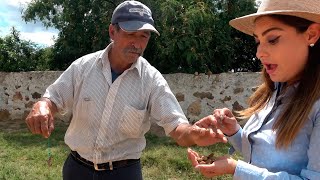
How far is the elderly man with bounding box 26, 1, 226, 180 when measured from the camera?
2.75 m

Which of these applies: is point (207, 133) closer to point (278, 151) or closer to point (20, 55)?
point (278, 151)

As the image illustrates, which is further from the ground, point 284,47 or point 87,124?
point 284,47

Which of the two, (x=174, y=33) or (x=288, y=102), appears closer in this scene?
(x=288, y=102)

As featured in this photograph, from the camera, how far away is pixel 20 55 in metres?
8.75

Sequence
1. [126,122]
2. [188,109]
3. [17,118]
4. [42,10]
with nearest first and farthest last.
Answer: [126,122] → [188,109] → [17,118] → [42,10]

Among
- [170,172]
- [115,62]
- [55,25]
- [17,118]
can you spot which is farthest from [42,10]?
[115,62]

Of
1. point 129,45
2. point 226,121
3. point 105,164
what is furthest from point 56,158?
→ point 226,121

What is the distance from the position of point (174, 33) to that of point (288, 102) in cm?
597

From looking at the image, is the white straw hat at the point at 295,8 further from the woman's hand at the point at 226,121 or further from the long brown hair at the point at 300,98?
the woman's hand at the point at 226,121

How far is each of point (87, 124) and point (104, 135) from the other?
0.46 feet

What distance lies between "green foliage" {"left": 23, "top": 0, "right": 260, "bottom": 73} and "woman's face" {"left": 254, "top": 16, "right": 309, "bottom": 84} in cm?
564

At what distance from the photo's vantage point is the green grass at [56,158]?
15.9ft

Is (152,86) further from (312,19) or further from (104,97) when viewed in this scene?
(312,19)

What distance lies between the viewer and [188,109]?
283 inches
